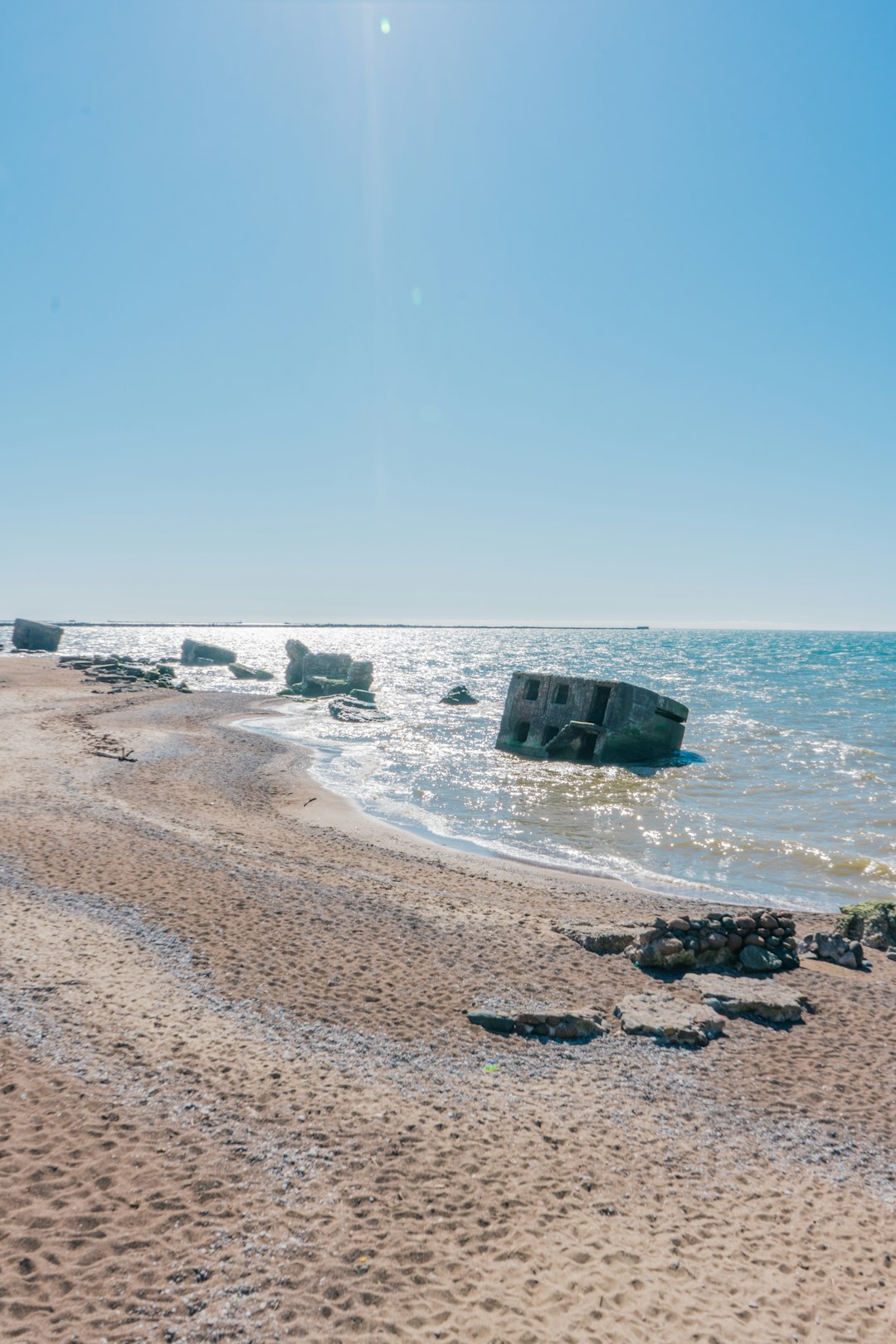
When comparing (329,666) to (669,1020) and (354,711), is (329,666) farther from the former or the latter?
(669,1020)

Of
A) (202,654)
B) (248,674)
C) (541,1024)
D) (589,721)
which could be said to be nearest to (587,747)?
(589,721)

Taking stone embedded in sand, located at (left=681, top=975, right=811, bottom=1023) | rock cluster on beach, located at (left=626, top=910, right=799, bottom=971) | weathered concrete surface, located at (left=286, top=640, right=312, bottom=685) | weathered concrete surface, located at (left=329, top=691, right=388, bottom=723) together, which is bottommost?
weathered concrete surface, located at (left=329, top=691, right=388, bottom=723)

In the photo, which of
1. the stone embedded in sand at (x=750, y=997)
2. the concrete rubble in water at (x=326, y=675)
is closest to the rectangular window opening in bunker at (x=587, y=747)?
the stone embedded in sand at (x=750, y=997)

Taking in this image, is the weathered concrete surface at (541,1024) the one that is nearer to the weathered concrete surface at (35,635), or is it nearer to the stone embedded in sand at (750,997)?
the stone embedded in sand at (750,997)

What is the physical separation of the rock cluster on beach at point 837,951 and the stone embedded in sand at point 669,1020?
10.9 ft

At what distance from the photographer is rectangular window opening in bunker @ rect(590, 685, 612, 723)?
30.6 m

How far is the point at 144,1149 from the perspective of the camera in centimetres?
580

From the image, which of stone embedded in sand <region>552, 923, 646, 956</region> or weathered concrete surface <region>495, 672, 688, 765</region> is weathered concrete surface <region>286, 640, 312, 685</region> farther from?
stone embedded in sand <region>552, 923, 646, 956</region>

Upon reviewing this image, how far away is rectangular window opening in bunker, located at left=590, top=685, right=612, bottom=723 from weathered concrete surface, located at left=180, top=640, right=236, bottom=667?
2309 inches

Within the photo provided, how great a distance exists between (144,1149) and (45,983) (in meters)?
3.22

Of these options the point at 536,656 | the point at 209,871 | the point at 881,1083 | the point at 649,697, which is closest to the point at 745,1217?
the point at 881,1083

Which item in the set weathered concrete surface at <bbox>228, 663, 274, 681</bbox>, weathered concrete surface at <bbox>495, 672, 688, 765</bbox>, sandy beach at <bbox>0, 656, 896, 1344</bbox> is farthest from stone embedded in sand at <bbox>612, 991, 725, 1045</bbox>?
weathered concrete surface at <bbox>228, 663, 274, 681</bbox>

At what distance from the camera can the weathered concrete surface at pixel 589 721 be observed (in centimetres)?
2961

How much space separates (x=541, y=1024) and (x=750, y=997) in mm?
3085
